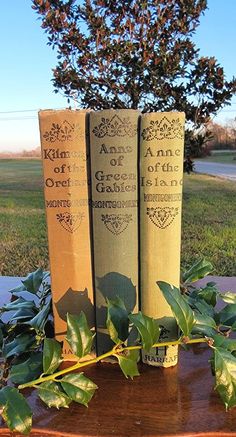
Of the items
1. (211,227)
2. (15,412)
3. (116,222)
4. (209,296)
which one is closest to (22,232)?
(211,227)

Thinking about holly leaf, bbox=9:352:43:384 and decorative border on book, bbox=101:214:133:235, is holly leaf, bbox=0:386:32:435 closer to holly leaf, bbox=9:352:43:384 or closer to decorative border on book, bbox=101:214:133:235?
holly leaf, bbox=9:352:43:384

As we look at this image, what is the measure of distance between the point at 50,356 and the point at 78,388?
58 millimetres

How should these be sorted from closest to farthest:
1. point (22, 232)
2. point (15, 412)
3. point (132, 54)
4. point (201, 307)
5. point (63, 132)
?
point (15, 412) → point (63, 132) → point (201, 307) → point (132, 54) → point (22, 232)

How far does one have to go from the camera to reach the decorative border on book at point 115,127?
0.66m

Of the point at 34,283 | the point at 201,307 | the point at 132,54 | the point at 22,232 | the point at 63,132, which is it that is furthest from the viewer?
the point at 22,232

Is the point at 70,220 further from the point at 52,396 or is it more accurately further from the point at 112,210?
the point at 52,396

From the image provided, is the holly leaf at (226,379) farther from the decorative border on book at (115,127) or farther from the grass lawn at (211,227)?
the grass lawn at (211,227)

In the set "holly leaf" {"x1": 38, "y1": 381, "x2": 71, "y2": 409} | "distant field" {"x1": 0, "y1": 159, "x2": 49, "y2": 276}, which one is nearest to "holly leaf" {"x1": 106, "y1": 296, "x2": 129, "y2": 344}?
"holly leaf" {"x1": 38, "y1": 381, "x2": 71, "y2": 409}

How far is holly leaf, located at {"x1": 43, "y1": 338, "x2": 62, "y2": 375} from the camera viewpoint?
62 centimetres

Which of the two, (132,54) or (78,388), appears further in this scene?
(132,54)

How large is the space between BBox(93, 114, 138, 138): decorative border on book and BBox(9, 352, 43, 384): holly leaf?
348 mm

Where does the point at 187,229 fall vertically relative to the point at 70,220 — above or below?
below

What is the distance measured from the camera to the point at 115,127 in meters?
0.66

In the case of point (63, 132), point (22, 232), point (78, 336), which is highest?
point (63, 132)
